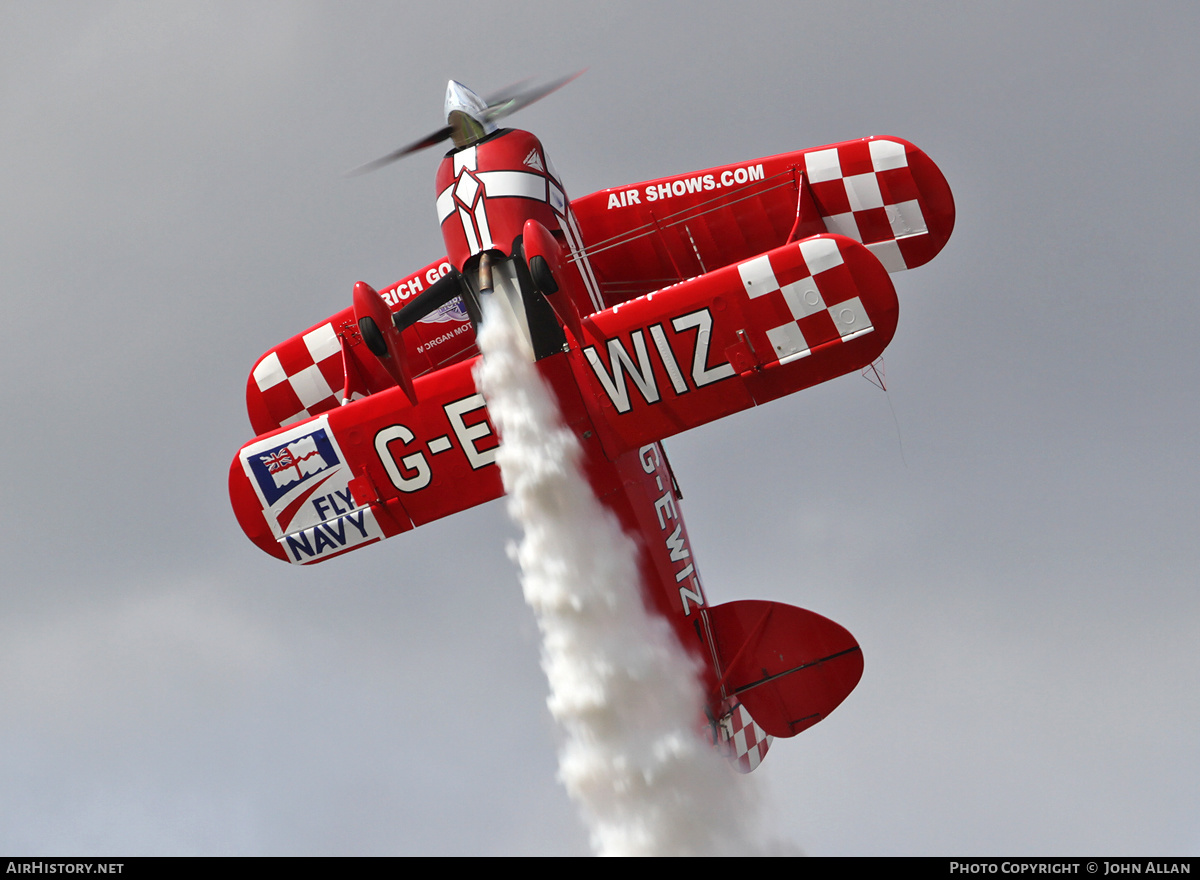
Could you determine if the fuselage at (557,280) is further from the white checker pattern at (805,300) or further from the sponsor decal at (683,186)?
the white checker pattern at (805,300)

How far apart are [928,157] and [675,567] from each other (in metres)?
5.93

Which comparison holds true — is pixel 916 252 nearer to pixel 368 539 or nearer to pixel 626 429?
pixel 626 429

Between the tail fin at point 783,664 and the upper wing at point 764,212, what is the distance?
Answer: 4.80 meters

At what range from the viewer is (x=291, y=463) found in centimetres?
1479

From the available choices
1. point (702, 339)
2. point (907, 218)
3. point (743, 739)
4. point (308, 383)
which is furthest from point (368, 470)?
→ point (907, 218)

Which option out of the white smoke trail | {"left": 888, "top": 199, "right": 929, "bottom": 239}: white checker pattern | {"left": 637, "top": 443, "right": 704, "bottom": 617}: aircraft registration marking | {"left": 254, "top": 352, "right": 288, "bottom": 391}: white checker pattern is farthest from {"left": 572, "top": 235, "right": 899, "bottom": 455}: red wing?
{"left": 254, "top": 352, "right": 288, "bottom": 391}: white checker pattern

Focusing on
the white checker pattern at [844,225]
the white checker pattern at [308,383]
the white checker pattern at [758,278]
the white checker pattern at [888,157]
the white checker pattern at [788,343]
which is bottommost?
the white checker pattern at [788,343]

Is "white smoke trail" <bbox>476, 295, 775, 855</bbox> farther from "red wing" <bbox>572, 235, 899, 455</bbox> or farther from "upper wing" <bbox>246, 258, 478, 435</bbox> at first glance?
"upper wing" <bbox>246, 258, 478, 435</bbox>

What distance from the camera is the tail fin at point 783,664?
55.4 feet

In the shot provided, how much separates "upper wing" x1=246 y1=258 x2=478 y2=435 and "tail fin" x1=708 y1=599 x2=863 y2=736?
5.11 meters

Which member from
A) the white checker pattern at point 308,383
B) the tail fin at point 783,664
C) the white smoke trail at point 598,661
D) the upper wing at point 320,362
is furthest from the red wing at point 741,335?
the white checker pattern at point 308,383

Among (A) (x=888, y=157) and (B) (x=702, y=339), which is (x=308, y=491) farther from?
(A) (x=888, y=157)

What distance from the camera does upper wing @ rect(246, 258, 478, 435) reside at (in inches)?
663
